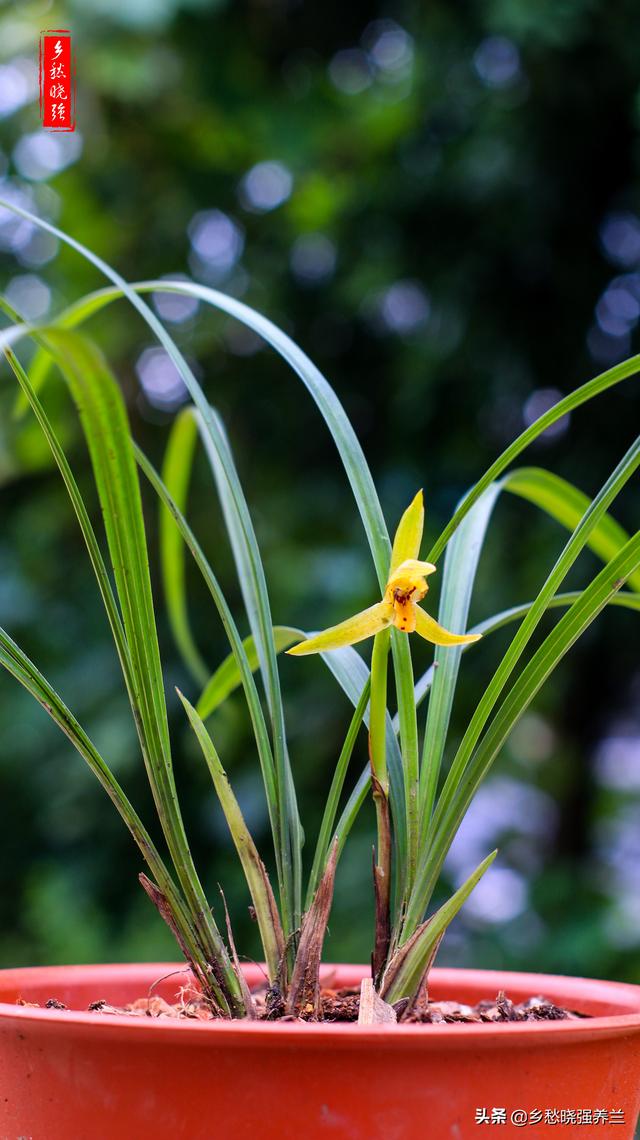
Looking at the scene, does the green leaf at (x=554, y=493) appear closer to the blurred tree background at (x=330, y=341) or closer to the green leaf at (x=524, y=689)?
the green leaf at (x=524, y=689)

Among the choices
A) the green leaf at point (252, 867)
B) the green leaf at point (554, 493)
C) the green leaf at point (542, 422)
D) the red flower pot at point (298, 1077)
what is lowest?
the red flower pot at point (298, 1077)

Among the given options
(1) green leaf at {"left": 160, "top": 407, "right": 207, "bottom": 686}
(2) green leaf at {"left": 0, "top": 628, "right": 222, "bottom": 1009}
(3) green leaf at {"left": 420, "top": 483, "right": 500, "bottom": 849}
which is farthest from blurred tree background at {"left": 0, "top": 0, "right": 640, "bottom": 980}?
(2) green leaf at {"left": 0, "top": 628, "right": 222, "bottom": 1009}

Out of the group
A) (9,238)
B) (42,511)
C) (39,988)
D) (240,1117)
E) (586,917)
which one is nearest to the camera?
(240,1117)

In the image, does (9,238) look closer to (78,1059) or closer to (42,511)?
(42,511)

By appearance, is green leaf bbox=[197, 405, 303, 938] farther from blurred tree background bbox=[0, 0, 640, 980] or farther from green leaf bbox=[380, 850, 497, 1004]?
blurred tree background bbox=[0, 0, 640, 980]

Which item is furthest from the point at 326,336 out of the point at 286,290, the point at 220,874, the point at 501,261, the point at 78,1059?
the point at 78,1059

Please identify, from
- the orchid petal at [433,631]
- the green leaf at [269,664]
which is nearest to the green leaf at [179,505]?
the green leaf at [269,664]
